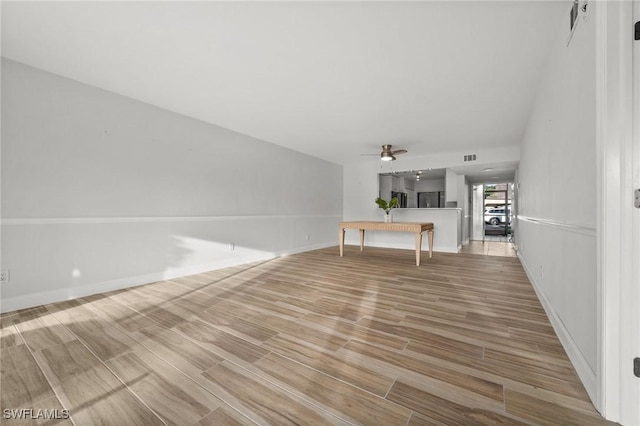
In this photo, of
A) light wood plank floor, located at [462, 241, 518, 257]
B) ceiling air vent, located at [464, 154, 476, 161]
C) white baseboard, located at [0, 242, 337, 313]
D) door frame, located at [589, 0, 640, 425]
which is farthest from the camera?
ceiling air vent, located at [464, 154, 476, 161]

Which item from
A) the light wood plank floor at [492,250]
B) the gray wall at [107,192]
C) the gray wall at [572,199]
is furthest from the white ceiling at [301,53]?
the light wood plank floor at [492,250]

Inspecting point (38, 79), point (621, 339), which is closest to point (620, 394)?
point (621, 339)

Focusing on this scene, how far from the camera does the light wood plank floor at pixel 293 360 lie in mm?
1171

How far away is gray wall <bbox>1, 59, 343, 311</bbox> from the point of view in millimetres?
2475

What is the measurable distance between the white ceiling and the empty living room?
0.08ft

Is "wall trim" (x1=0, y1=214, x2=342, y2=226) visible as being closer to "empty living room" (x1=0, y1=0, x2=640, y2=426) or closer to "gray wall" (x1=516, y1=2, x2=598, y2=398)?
"empty living room" (x1=0, y1=0, x2=640, y2=426)

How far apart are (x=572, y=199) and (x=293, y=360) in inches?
78.5

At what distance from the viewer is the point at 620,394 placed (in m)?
1.08

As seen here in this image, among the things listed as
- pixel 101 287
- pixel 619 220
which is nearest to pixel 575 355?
pixel 619 220

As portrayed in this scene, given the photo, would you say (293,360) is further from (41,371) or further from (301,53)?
(301,53)

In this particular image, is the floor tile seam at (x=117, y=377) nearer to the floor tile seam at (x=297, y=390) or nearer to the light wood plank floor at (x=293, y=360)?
the light wood plank floor at (x=293, y=360)

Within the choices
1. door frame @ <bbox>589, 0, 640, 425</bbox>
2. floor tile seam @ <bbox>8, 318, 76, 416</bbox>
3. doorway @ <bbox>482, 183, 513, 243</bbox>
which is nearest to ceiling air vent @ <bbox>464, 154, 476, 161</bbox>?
doorway @ <bbox>482, 183, 513, 243</bbox>
